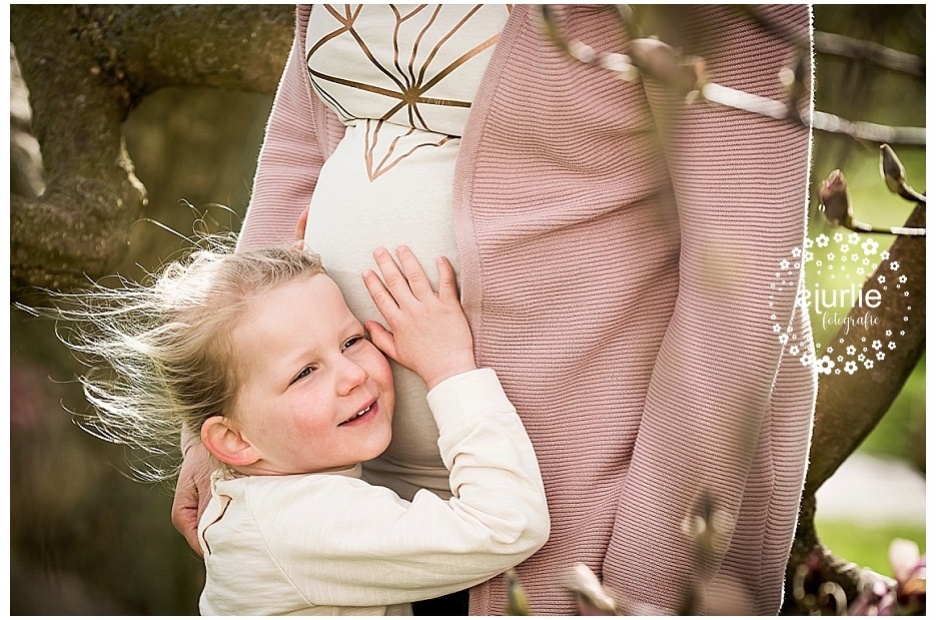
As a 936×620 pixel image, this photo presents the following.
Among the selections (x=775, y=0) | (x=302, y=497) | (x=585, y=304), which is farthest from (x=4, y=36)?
(x=775, y=0)

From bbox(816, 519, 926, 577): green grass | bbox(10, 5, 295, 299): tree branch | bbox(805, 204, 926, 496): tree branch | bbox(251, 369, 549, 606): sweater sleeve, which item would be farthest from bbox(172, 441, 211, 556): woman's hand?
bbox(816, 519, 926, 577): green grass

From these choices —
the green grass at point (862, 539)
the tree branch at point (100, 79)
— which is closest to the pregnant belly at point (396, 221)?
the tree branch at point (100, 79)

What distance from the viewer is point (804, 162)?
2.80 ft

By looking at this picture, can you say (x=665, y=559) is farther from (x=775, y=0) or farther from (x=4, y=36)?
(x=4, y=36)

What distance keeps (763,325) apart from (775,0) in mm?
290

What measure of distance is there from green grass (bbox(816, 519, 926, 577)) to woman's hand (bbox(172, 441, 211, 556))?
40.4 inches

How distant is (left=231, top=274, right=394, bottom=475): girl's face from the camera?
99 centimetres

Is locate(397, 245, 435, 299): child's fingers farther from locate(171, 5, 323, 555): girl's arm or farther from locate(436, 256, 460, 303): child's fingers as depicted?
locate(171, 5, 323, 555): girl's arm

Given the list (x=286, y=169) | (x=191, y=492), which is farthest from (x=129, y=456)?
(x=286, y=169)

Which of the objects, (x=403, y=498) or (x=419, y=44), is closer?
(x=419, y=44)

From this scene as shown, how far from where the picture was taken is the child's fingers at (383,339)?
102 centimetres

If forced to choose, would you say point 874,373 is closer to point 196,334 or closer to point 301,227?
point 301,227

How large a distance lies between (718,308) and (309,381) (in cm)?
43

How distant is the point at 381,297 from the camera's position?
1.01 meters
